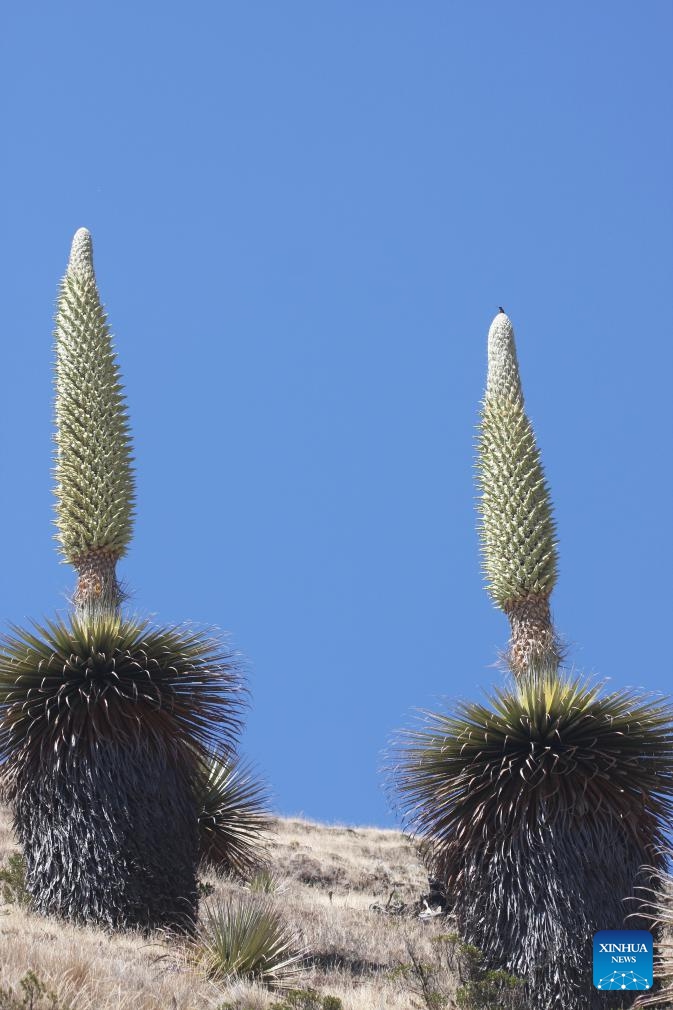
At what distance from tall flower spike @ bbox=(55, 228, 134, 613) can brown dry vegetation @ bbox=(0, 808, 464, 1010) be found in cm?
305

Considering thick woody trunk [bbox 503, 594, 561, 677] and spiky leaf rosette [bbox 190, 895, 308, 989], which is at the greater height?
thick woody trunk [bbox 503, 594, 561, 677]

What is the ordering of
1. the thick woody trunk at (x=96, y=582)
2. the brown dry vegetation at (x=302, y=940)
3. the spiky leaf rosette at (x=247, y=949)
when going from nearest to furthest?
1. the brown dry vegetation at (x=302, y=940)
2. the spiky leaf rosette at (x=247, y=949)
3. the thick woody trunk at (x=96, y=582)

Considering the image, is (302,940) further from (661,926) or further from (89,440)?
(89,440)

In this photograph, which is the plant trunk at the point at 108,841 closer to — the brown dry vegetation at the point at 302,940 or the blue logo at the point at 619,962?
the brown dry vegetation at the point at 302,940

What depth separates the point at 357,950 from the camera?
45.8ft

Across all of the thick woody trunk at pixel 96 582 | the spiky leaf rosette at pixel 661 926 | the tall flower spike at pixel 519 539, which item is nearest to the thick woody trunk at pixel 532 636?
the tall flower spike at pixel 519 539

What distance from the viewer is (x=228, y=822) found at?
1565 centimetres

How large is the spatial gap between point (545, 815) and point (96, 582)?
4487 mm

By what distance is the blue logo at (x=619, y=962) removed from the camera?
1183 cm

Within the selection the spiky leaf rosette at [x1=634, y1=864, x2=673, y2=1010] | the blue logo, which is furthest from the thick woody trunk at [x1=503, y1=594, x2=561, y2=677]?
the blue logo

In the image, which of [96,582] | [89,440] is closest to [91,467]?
[89,440]

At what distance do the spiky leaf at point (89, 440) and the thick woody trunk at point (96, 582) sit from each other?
2.2 inches

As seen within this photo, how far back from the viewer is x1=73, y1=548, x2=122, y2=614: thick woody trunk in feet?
43.1

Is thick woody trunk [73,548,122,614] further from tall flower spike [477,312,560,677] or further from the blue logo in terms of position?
the blue logo
